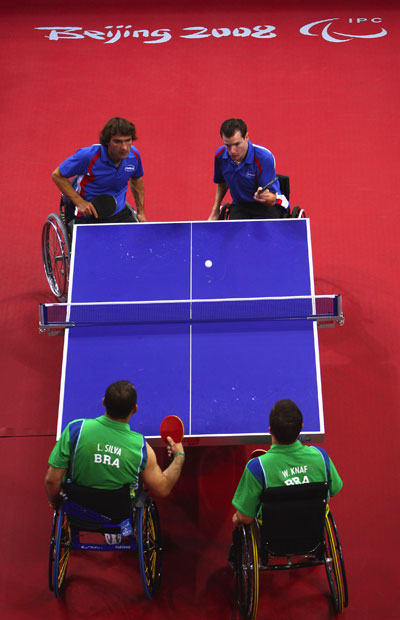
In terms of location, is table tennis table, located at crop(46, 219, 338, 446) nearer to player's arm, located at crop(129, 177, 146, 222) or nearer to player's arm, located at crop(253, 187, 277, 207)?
player's arm, located at crop(253, 187, 277, 207)

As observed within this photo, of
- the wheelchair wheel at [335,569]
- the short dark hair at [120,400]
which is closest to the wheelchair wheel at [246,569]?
the wheelchair wheel at [335,569]

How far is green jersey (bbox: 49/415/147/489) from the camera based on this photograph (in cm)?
369

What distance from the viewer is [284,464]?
3.62 metres

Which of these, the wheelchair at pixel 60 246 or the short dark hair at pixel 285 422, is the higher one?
the wheelchair at pixel 60 246

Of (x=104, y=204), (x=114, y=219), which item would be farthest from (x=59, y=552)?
(x=114, y=219)

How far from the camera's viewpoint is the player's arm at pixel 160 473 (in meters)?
3.83

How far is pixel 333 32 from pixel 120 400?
6.61 meters

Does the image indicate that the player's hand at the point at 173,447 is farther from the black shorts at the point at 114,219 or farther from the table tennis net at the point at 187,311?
the black shorts at the point at 114,219

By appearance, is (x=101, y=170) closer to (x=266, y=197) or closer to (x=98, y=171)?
(x=98, y=171)

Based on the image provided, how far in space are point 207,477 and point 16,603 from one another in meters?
1.50

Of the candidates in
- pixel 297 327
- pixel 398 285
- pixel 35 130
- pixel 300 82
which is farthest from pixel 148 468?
pixel 300 82

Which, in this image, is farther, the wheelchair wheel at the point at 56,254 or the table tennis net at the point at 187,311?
the wheelchair wheel at the point at 56,254

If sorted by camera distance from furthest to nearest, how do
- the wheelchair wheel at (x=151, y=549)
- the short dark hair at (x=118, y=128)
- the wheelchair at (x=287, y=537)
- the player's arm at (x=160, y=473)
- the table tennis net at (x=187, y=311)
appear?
the short dark hair at (x=118, y=128) < the table tennis net at (x=187, y=311) < the wheelchair wheel at (x=151, y=549) < the player's arm at (x=160, y=473) < the wheelchair at (x=287, y=537)

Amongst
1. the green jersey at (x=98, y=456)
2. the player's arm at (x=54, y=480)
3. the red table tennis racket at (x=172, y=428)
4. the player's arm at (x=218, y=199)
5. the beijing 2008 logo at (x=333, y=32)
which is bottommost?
the player's arm at (x=54, y=480)
